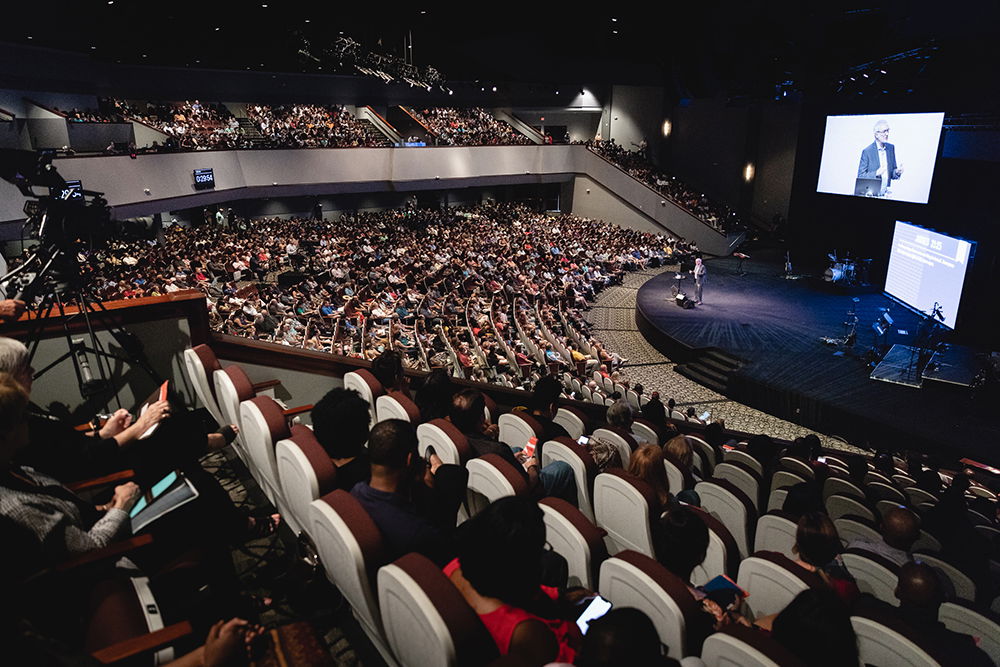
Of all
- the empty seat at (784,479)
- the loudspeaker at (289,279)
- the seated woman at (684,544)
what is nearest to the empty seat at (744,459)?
the empty seat at (784,479)

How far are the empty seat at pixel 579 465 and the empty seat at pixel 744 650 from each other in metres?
1.44

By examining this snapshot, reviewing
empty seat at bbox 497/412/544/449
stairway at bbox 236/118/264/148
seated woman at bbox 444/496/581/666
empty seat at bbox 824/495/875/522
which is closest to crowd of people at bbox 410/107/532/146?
stairway at bbox 236/118/264/148

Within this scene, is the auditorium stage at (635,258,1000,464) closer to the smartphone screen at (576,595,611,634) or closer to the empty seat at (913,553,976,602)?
the empty seat at (913,553,976,602)

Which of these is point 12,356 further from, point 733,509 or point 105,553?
point 733,509

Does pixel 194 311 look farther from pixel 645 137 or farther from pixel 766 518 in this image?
pixel 645 137

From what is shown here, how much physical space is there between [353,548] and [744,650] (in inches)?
45.3

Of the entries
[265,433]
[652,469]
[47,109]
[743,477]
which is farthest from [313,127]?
[652,469]

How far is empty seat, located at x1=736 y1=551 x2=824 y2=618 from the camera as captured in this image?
6.95ft

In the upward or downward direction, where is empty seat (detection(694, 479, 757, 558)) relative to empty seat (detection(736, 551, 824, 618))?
downward

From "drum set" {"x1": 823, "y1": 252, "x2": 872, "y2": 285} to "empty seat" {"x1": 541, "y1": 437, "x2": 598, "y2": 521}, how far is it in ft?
45.0

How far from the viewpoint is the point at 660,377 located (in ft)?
35.2

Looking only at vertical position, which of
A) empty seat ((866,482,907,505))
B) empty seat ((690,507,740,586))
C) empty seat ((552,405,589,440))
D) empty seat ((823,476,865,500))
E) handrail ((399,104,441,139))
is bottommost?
empty seat ((866,482,907,505))

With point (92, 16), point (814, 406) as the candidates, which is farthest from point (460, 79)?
point (814, 406)

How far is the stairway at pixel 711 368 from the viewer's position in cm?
1002
